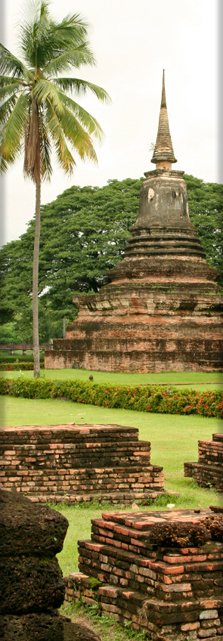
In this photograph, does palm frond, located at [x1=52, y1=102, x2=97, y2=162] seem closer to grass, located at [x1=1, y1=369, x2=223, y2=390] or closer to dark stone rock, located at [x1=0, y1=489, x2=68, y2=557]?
grass, located at [x1=1, y1=369, x2=223, y2=390]

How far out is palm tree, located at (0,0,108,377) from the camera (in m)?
24.0

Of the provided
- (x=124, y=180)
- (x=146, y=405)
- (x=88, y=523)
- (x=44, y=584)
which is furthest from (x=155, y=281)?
(x=44, y=584)

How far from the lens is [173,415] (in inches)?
693

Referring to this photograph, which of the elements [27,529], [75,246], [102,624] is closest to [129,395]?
[102,624]

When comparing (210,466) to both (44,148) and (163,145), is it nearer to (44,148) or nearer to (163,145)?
(44,148)

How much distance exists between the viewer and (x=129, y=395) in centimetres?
1870

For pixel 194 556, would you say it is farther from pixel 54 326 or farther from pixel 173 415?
pixel 54 326

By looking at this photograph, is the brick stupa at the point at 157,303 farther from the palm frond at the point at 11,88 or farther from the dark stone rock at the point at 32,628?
the dark stone rock at the point at 32,628

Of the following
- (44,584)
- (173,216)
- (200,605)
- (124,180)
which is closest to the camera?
(44,584)

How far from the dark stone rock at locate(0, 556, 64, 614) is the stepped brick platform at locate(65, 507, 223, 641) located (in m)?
1.39

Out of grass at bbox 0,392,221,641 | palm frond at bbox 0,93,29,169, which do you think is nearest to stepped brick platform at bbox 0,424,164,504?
grass at bbox 0,392,221,641

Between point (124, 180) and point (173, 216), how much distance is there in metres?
14.6

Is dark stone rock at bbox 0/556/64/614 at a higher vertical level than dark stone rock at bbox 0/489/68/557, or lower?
lower

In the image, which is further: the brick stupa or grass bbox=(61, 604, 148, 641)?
the brick stupa
